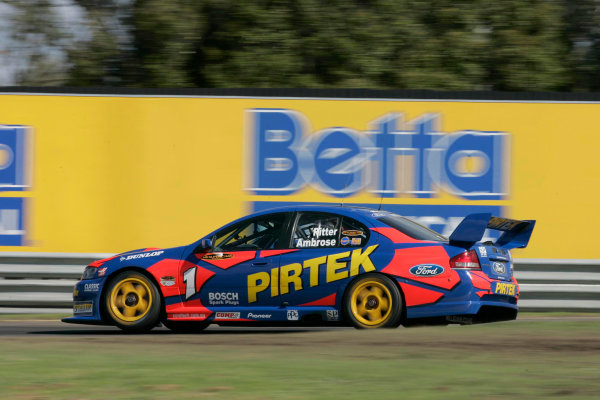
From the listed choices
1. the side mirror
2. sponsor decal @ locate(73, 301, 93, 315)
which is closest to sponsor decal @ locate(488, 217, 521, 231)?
the side mirror

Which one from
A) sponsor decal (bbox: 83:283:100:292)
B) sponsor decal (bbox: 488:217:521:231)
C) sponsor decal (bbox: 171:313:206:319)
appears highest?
sponsor decal (bbox: 488:217:521:231)

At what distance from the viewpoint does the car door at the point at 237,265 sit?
32.3 feet

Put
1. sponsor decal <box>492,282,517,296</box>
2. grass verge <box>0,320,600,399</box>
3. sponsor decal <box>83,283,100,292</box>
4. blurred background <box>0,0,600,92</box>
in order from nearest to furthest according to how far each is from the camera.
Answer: grass verge <box>0,320,600,399</box>, sponsor decal <box>492,282,517,296</box>, sponsor decal <box>83,283,100,292</box>, blurred background <box>0,0,600,92</box>

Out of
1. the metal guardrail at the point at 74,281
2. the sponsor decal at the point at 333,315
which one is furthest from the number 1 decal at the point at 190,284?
the metal guardrail at the point at 74,281

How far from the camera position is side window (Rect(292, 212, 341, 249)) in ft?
32.3

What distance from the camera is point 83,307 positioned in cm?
1030

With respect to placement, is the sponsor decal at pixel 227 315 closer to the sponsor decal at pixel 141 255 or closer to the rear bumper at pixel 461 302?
the sponsor decal at pixel 141 255

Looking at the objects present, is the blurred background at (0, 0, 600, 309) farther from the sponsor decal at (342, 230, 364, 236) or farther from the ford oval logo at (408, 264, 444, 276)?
the ford oval logo at (408, 264, 444, 276)

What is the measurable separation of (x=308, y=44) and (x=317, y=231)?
278 inches

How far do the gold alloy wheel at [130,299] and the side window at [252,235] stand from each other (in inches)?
34.3

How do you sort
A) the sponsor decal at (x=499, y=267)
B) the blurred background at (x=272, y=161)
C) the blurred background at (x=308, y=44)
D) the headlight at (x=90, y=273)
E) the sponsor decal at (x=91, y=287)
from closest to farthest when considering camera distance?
the sponsor decal at (x=499, y=267)
the sponsor decal at (x=91, y=287)
the headlight at (x=90, y=273)
the blurred background at (x=272, y=161)
the blurred background at (x=308, y=44)

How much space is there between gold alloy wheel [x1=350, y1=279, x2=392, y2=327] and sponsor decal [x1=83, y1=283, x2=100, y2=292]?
2720 millimetres

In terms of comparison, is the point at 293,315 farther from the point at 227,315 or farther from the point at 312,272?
the point at 227,315

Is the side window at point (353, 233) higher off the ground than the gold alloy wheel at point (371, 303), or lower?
higher
